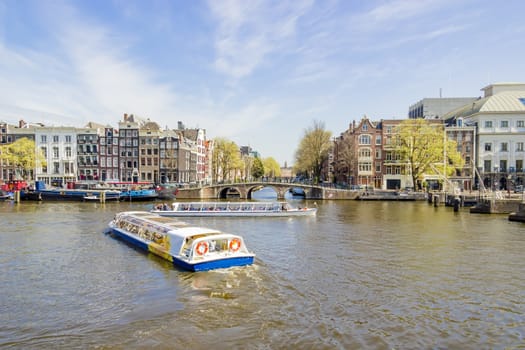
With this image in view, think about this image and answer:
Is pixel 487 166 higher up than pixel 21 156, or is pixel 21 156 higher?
pixel 21 156

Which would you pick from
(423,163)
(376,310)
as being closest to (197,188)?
(423,163)

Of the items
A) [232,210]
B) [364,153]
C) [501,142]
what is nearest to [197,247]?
[232,210]

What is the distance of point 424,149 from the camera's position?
7638 cm

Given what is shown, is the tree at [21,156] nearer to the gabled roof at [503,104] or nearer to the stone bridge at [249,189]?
the stone bridge at [249,189]

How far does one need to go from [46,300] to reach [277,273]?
11.6 m

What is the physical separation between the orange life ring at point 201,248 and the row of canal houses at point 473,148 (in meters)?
67.3

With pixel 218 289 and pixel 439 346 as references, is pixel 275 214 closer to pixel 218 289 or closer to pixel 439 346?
pixel 218 289

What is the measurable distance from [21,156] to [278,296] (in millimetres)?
87310

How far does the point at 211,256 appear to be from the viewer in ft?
75.0

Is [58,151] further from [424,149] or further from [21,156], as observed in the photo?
[424,149]

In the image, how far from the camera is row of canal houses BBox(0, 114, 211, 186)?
91.7 m

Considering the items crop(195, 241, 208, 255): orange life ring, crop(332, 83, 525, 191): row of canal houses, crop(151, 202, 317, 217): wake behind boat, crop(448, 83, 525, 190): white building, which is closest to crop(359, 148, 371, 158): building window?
crop(332, 83, 525, 191): row of canal houses

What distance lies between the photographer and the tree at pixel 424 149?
75562 millimetres

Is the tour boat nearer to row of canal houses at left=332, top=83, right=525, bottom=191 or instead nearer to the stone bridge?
the stone bridge
